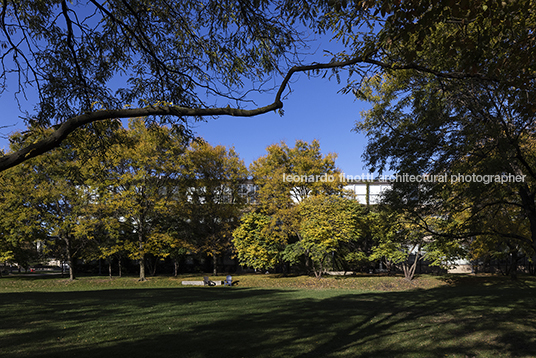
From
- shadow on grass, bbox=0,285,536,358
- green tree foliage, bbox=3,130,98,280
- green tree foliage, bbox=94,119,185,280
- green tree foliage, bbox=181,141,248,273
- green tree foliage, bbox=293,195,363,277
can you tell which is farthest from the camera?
green tree foliage, bbox=181,141,248,273

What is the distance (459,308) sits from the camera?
35.4 feet

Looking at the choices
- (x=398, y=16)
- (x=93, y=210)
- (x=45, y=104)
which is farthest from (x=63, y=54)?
(x=93, y=210)

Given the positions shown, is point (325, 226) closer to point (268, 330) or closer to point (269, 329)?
point (269, 329)

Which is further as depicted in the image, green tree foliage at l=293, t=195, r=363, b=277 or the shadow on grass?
green tree foliage at l=293, t=195, r=363, b=277

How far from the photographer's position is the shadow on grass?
6.28 meters

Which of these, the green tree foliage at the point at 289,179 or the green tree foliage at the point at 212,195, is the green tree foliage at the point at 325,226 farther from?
the green tree foliage at the point at 212,195

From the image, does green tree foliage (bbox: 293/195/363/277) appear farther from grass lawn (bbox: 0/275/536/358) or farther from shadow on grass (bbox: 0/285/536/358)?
shadow on grass (bbox: 0/285/536/358)

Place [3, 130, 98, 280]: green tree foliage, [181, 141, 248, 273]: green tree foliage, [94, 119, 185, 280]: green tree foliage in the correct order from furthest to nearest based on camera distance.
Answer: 1. [181, 141, 248, 273]: green tree foliage
2. [94, 119, 185, 280]: green tree foliage
3. [3, 130, 98, 280]: green tree foliage

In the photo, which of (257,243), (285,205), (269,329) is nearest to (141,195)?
(257,243)

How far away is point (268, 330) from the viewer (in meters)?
7.96

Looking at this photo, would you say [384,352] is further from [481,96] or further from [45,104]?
[481,96]

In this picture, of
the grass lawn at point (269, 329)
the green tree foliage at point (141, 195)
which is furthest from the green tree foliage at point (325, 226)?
the grass lawn at point (269, 329)

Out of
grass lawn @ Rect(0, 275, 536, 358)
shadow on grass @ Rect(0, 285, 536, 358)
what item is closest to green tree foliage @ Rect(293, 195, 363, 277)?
grass lawn @ Rect(0, 275, 536, 358)

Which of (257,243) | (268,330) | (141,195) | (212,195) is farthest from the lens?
(212,195)
